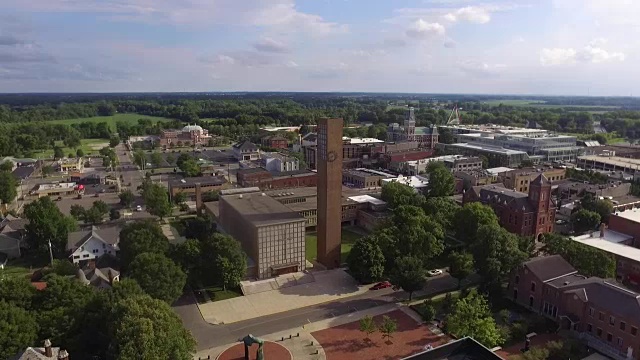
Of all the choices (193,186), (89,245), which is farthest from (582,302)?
(193,186)

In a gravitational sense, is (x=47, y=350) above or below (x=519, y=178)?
below

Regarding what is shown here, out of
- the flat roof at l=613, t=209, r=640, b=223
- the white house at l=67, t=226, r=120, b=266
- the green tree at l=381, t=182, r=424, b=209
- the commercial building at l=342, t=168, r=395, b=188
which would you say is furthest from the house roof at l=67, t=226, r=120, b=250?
the flat roof at l=613, t=209, r=640, b=223

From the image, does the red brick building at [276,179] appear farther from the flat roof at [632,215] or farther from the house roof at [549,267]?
the flat roof at [632,215]

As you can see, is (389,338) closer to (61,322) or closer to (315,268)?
(315,268)

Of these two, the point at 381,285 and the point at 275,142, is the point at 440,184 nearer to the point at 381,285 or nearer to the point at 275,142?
the point at 381,285

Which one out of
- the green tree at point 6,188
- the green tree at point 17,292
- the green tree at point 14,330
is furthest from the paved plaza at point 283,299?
the green tree at point 6,188

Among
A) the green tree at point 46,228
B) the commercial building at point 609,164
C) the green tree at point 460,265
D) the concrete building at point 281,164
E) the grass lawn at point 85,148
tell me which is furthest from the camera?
the grass lawn at point 85,148

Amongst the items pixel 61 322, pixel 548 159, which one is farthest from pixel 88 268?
pixel 548 159
